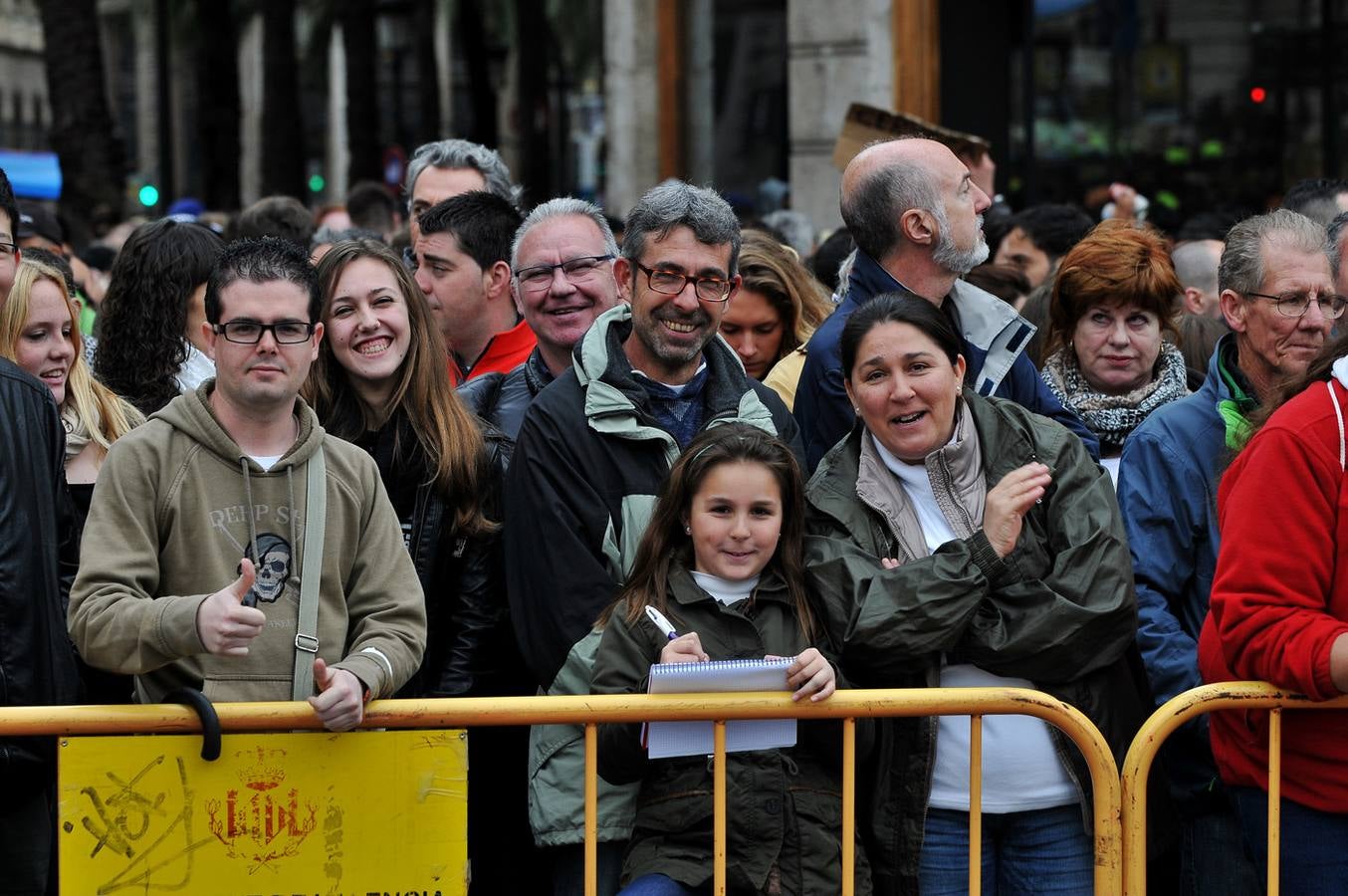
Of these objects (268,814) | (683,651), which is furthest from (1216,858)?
(268,814)

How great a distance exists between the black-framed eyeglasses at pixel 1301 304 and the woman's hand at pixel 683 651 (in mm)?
→ 1899

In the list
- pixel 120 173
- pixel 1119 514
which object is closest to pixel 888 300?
pixel 1119 514

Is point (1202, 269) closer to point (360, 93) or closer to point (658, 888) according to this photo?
point (658, 888)

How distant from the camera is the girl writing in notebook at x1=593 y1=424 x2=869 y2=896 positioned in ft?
12.8

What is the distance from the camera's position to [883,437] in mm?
4289

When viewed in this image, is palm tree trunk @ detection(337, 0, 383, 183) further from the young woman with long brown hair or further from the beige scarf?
the young woman with long brown hair

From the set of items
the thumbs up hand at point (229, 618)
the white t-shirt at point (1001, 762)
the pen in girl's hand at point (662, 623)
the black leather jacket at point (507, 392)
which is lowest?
the white t-shirt at point (1001, 762)

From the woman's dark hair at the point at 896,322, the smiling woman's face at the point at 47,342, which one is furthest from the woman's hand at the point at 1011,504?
the smiling woman's face at the point at 47,342

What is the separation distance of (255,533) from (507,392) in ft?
4.81

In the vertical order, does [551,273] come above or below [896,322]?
above

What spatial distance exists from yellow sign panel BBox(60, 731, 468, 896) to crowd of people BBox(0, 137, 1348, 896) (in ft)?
0.50

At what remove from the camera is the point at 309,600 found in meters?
3.88

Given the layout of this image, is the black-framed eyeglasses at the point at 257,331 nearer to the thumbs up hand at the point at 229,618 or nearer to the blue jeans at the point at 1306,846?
the thumbs up hand at the point at 229,618

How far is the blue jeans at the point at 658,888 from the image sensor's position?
12.8 feet
